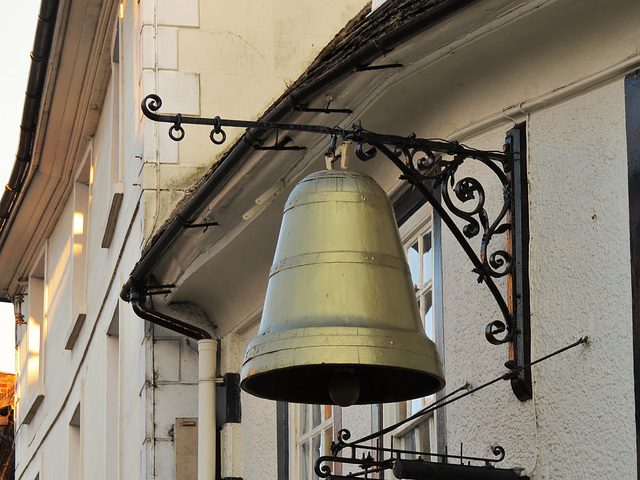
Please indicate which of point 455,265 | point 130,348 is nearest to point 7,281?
point 130,348

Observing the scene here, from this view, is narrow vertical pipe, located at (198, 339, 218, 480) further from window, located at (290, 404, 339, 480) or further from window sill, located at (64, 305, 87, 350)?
window sill, located at (64, 305, 87, 350)

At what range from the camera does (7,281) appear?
18.2m

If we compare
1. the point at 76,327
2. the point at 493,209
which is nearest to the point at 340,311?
the point at 493,209

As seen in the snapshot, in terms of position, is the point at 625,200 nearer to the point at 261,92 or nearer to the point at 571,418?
the point at 571,418

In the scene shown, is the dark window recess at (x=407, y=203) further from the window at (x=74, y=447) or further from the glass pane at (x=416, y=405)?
the window at (x=74, y=447)

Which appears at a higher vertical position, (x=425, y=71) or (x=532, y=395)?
(x=425, y=71)

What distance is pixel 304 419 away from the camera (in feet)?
25.7

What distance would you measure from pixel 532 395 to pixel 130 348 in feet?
17.7

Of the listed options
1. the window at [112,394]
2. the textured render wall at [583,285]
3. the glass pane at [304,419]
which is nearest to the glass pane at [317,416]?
the glass pane at [304,419]

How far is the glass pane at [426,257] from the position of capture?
19.9ft

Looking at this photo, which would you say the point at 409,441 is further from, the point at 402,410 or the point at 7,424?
the point at 7,424

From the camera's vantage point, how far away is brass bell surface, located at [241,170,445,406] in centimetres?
423

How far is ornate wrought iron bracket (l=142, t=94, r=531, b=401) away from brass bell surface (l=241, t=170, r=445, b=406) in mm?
307

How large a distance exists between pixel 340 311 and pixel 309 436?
11.5 feet
